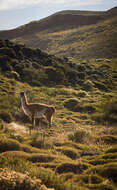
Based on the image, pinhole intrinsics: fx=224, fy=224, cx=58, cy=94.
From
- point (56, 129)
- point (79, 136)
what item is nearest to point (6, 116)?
point (56, 129)

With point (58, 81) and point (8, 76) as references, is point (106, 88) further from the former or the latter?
point (8, 76)

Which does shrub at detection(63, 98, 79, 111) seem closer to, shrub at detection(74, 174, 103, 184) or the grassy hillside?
the grassy hillside

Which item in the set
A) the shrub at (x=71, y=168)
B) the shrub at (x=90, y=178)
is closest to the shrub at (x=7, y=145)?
the shrub at (x=71, y=168)

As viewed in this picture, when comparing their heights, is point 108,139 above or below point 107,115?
above

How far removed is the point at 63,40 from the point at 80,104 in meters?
76.9

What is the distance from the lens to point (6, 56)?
86.3 ft

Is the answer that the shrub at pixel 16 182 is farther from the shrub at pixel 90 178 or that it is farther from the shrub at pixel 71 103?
the shrub at pixel 71 103

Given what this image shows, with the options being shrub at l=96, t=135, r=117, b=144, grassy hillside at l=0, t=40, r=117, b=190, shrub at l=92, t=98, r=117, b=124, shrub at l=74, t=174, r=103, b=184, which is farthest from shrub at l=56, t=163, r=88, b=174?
shrub at l=92, t=98, r=117, b=124

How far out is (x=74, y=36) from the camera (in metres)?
92.2

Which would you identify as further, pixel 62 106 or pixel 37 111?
pixel 62 106

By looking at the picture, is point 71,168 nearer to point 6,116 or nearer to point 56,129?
point 56,129

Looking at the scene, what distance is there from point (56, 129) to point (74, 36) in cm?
8475

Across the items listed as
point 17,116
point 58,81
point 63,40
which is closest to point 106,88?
point 58,81

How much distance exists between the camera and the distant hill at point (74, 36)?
2716 inches
